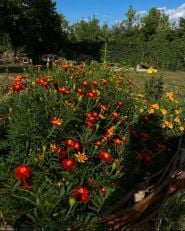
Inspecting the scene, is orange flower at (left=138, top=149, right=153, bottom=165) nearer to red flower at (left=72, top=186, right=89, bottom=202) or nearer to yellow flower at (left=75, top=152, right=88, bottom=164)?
yellow flower at (left=75, top=152, right=88, bottom=164)

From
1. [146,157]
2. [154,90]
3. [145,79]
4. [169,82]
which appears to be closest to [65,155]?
[146,157]

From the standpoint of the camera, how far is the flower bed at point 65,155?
205 centimetres

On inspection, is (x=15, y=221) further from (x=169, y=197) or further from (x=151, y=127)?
(x=151, y=127)

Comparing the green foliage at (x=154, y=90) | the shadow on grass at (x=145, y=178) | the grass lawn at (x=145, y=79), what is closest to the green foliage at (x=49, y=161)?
the shadow on grass at (x=145, y=178)

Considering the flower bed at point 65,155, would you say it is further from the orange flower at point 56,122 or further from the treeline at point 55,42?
the treeline at point 55,42

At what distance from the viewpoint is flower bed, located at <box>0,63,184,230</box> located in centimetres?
205

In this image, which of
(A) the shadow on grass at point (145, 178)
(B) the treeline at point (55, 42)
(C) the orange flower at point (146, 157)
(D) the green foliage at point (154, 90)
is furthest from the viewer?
(B) the treeline at point (55, 42)

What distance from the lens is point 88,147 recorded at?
2.84 metres

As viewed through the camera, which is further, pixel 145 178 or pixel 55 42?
pixel 55 42

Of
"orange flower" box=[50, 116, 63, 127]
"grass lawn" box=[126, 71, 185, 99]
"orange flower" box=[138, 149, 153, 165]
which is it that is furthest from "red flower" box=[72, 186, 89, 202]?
"grass lawn" box=[126, 71, 185, 99]

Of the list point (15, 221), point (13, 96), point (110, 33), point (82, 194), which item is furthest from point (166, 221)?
point (110, 33)

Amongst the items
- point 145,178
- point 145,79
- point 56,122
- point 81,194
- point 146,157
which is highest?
point 56,122

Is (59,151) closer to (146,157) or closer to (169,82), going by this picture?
(146,157)

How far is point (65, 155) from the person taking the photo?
8.35 feet
